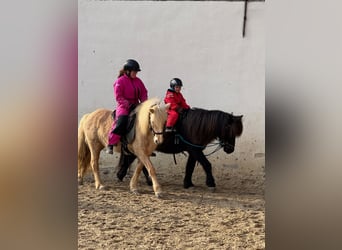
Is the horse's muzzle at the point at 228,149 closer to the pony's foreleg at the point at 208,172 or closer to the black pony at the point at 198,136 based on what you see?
the black pony at the point at 198,136

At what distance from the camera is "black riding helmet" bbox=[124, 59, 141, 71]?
2.38 metres

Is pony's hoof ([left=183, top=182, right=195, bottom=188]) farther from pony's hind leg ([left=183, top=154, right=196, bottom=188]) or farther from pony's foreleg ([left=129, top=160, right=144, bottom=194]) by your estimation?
pony's foreleg ([left=129, top=160, right=144, bottom=194])

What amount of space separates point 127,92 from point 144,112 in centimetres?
18

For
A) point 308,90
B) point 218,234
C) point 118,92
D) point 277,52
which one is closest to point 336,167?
point 308,90

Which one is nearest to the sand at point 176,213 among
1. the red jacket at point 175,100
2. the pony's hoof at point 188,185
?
the pony's hoof at point 188,185

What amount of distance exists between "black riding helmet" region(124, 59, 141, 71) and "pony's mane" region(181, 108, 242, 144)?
1.57 feet

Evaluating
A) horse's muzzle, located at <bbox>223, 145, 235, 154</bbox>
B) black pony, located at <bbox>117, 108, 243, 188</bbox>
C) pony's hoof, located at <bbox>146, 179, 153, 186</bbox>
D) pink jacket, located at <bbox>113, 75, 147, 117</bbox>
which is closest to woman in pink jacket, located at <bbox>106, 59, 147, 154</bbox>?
pink jacket, located at <bbox>113, 75, 147, 117</bbox>

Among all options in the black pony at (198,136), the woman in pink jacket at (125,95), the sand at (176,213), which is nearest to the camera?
the sand at (176,213)

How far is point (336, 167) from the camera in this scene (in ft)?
5.47

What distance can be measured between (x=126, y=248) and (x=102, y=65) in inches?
39.7

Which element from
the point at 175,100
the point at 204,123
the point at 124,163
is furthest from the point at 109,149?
the point at 204,123

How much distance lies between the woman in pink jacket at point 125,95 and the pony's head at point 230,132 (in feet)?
1.76

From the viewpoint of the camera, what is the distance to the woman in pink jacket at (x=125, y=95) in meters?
2.41

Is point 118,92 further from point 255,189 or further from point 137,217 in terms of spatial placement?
point 255,189
